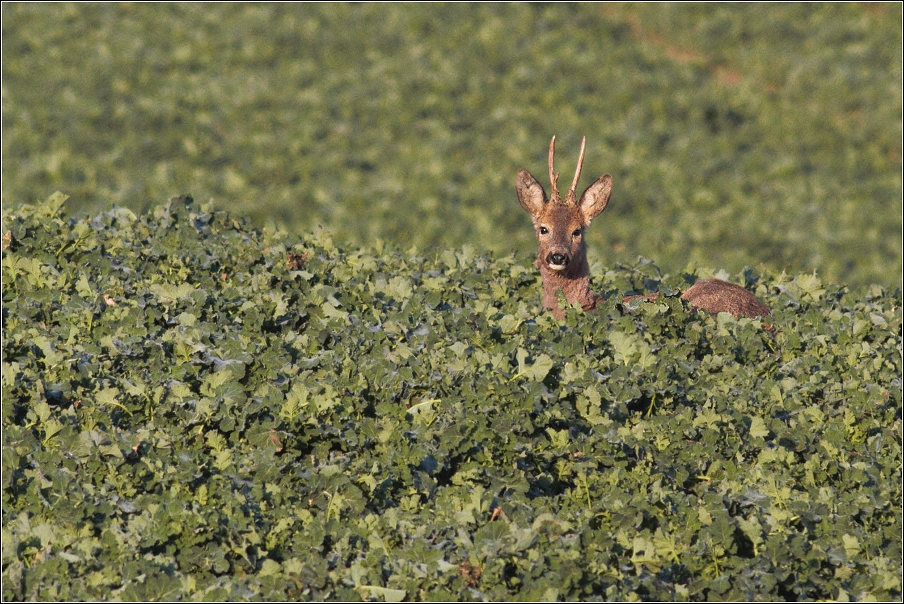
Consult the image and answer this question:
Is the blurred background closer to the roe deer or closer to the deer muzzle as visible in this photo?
the roe deer

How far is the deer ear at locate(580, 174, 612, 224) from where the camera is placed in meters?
8.76

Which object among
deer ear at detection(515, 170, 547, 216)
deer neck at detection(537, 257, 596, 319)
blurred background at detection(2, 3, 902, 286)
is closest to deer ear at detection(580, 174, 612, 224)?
deer ear at detection(515, 170, 547, 216)

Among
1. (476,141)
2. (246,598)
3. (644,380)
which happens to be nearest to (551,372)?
(644,380)

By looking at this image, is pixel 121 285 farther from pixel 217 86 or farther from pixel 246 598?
pixel 217 86

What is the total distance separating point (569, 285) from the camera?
851 cm

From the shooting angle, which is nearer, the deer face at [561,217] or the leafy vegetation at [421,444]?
the leafy vegetation at [421,444]

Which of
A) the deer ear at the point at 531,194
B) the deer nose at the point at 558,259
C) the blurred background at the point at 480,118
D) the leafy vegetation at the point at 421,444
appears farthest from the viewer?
the blurred background at the point at 480,118

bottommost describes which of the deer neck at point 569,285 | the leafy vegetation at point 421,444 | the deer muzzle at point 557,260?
the leafy vegetation at point 421,444

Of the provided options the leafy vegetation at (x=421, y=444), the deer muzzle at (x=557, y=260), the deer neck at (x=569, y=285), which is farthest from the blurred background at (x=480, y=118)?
the leafy vegetation at (x=421, y=444)

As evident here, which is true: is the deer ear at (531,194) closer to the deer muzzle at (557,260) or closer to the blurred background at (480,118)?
the deer muzzle at (557,260)

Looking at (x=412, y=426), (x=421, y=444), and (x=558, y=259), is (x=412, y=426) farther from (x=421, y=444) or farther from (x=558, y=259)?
(x=558, y=259)

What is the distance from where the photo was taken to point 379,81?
68.9ft

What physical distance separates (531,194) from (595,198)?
0.45 m

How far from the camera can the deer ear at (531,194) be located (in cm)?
870
